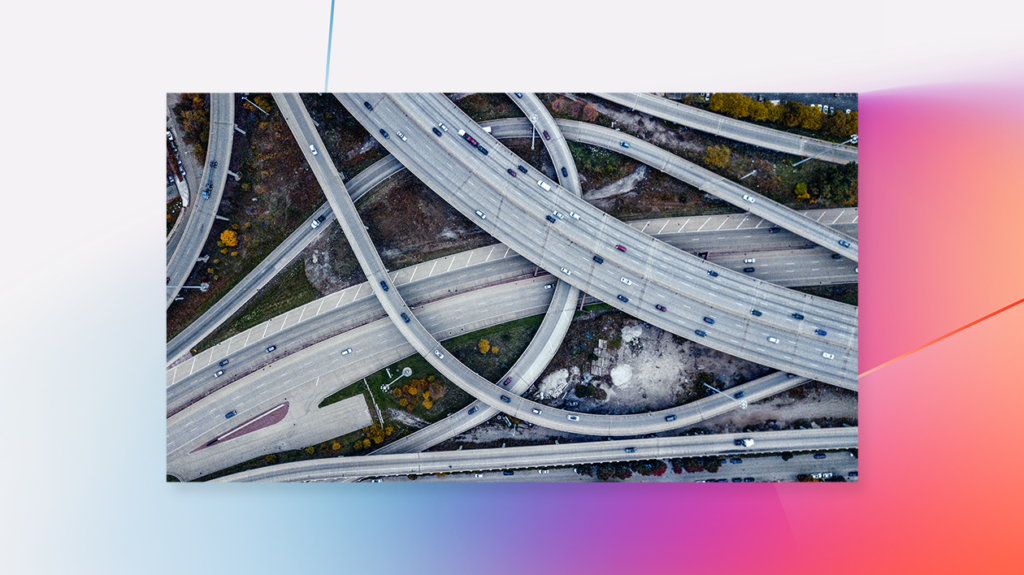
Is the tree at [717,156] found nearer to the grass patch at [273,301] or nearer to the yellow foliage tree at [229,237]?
the grass patch at [273,301]

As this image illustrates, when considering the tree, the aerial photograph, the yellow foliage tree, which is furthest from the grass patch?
the tree

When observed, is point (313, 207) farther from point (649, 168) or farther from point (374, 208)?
point (649, 168)

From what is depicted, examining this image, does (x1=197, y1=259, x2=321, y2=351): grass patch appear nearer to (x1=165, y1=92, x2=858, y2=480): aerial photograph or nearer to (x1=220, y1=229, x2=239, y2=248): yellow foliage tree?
(x1=165, y1=92, x2=858, y2=480): aerial photograph

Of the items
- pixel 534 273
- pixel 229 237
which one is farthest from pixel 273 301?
pixel 534 273

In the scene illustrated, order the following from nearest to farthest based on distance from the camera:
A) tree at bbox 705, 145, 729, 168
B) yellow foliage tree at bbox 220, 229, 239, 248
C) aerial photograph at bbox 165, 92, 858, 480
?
1. aerial photograph at bbox 165, 92, 858, 480
2. tree at bbox 705, 145, 729, 168
3. yellow foliage tree at bbox 220, 229, 239, 248
